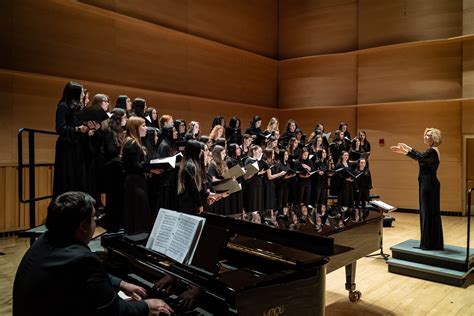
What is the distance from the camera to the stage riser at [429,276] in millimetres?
3880

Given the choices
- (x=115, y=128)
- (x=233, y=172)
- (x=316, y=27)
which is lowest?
(x=233, y=172)

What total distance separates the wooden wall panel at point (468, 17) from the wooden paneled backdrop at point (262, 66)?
0.07 ft

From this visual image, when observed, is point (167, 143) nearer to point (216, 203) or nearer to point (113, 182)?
point (216, 203)

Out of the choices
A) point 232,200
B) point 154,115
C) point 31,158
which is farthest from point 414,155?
point 31,158

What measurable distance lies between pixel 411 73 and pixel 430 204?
5.40 metres

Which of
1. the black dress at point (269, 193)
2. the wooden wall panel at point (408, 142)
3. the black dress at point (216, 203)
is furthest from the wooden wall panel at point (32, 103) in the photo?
the wooden wall panel at point (408, 142)

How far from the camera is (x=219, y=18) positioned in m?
9.21

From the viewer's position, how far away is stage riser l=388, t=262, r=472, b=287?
12.7 feet

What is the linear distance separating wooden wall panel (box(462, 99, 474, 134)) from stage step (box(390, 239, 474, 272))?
15.3ft

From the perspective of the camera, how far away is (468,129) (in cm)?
820

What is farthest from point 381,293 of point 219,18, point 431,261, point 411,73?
point 219,18

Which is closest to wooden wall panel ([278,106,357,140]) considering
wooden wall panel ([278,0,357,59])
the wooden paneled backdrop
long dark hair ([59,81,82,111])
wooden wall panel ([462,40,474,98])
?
the wooden paneled backdrop

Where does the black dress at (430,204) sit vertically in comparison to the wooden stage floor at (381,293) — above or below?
above

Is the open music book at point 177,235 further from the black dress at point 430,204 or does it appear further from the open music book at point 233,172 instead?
the black dress at point 430,204
